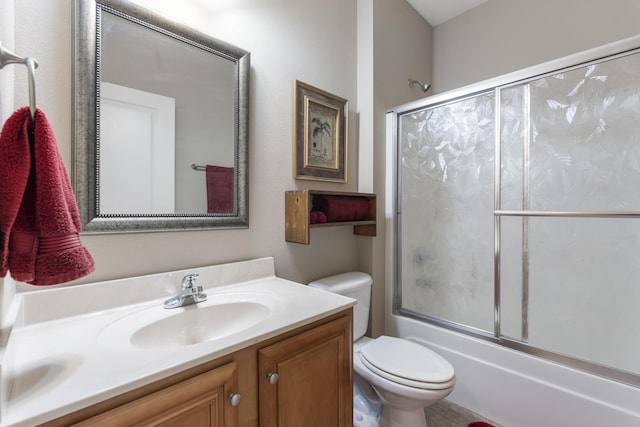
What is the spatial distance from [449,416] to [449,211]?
1.19 metres

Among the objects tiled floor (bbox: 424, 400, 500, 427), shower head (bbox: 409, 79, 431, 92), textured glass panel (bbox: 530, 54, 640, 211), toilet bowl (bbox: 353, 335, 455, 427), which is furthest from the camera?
shower head (bbox: 409, 79, 431, 92)

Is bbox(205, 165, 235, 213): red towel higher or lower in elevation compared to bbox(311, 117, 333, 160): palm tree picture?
lower

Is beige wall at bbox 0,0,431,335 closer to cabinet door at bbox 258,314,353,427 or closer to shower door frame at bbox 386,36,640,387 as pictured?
shower door frame at bbox 386,36,640,387

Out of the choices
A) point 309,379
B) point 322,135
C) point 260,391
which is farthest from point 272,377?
point 322,135

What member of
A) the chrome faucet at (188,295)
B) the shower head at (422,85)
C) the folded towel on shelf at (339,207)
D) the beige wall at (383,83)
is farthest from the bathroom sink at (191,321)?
the shower head at (422,85)

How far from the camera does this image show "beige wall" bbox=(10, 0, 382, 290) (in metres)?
0.87

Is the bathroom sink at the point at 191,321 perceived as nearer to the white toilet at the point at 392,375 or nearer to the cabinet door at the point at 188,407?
the cabinet door at the point at 188,407

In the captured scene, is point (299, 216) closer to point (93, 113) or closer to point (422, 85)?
point (93, 113)

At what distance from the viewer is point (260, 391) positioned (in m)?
0.80

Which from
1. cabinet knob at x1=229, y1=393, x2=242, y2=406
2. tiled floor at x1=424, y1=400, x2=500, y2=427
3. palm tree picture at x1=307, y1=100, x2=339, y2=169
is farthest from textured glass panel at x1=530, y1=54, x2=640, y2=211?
cabinet knob at x1=229, y1=393, x2=242, y2=406

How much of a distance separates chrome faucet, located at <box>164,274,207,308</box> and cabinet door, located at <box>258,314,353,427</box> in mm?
382

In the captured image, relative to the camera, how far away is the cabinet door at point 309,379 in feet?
2.66

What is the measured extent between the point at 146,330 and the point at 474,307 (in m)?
1.81

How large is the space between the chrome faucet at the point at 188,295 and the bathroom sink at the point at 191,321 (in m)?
0.02
